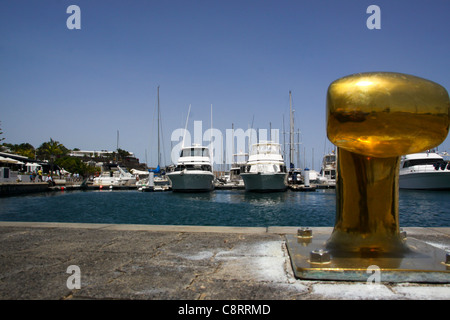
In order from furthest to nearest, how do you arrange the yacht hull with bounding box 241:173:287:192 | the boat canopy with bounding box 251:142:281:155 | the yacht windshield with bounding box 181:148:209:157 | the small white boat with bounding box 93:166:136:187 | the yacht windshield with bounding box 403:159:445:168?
1. the small white boat with bounding box 93:166:136:187
2. the boat canopy with bounding box 251:142:281:155
3. the yacht windshield with bounding box 181:148:209:157
4. the yacht windshield with bounding box 403:159:445:168
5. the yacht hull with bounding box 241:173:287:192

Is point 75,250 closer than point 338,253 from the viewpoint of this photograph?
No

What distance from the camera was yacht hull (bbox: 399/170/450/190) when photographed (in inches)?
1388

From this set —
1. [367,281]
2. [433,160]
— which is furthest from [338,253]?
[433,160]

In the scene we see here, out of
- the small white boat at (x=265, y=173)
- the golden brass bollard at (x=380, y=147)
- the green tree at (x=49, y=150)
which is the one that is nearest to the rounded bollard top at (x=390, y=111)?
the golden brass bollard at (x=380, y=147)

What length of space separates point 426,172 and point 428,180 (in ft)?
3.41

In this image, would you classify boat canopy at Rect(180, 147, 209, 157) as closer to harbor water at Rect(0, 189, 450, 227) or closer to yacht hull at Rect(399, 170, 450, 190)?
harbor water at Rect(0, 189, 450, 227)

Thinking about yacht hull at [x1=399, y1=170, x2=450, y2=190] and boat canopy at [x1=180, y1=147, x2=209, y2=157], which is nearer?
yacht hull at [x1=399, y1=170, x2=450, y2=190]

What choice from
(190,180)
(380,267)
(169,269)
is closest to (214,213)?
(169,269)

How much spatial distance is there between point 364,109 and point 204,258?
168cm

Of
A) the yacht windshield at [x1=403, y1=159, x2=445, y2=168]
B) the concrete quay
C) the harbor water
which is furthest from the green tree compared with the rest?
the concrete quay

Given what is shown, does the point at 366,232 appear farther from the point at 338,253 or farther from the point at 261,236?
the point at 261,236

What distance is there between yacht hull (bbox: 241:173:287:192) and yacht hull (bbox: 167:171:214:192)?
4316 mm

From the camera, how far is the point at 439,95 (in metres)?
2.24
